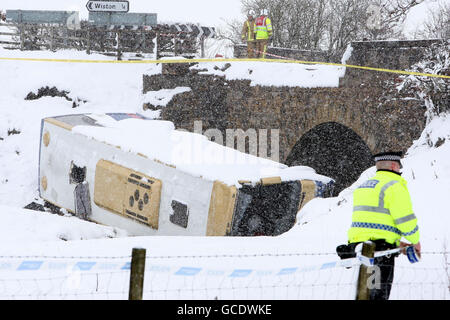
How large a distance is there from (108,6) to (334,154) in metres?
9.24

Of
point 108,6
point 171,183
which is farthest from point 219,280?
point 108,6

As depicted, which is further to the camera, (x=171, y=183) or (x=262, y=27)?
(x=262, y=27)

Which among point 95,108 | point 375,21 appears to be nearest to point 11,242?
point 95,108

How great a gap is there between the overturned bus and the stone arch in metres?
5.77

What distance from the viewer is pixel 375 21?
742 inches

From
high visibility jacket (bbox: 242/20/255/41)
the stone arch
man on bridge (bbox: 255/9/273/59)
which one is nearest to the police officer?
the stone arch

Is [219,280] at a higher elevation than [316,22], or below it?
below

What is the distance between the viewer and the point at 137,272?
442cm

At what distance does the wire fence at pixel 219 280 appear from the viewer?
18.1 ft

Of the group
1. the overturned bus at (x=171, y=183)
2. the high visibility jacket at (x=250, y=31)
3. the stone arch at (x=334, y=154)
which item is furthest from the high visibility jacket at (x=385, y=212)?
the high visibility jacket at (x=250, y=31)

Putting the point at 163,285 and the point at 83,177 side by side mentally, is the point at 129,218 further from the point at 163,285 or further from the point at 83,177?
the point at 163,285

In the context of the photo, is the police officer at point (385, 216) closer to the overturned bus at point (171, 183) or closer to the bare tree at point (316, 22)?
the overturned bus at point (171, 183)

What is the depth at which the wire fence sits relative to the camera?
5.50 metres

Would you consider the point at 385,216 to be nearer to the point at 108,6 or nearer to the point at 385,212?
the point at 385,212
